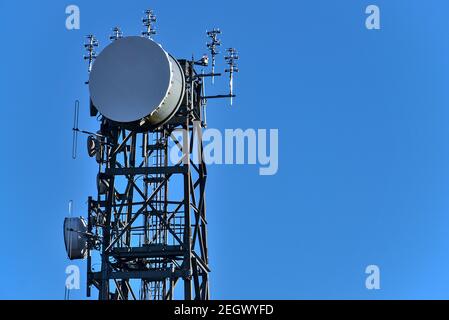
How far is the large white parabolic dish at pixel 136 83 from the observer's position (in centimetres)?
5591

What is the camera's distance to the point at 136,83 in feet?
184

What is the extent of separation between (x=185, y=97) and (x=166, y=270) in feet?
27.2

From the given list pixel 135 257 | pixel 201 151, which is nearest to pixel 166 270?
pixel 135 257

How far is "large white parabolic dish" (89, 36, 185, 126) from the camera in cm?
5591

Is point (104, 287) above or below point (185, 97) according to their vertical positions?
below

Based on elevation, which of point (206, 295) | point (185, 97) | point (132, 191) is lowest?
point (206, 295)
